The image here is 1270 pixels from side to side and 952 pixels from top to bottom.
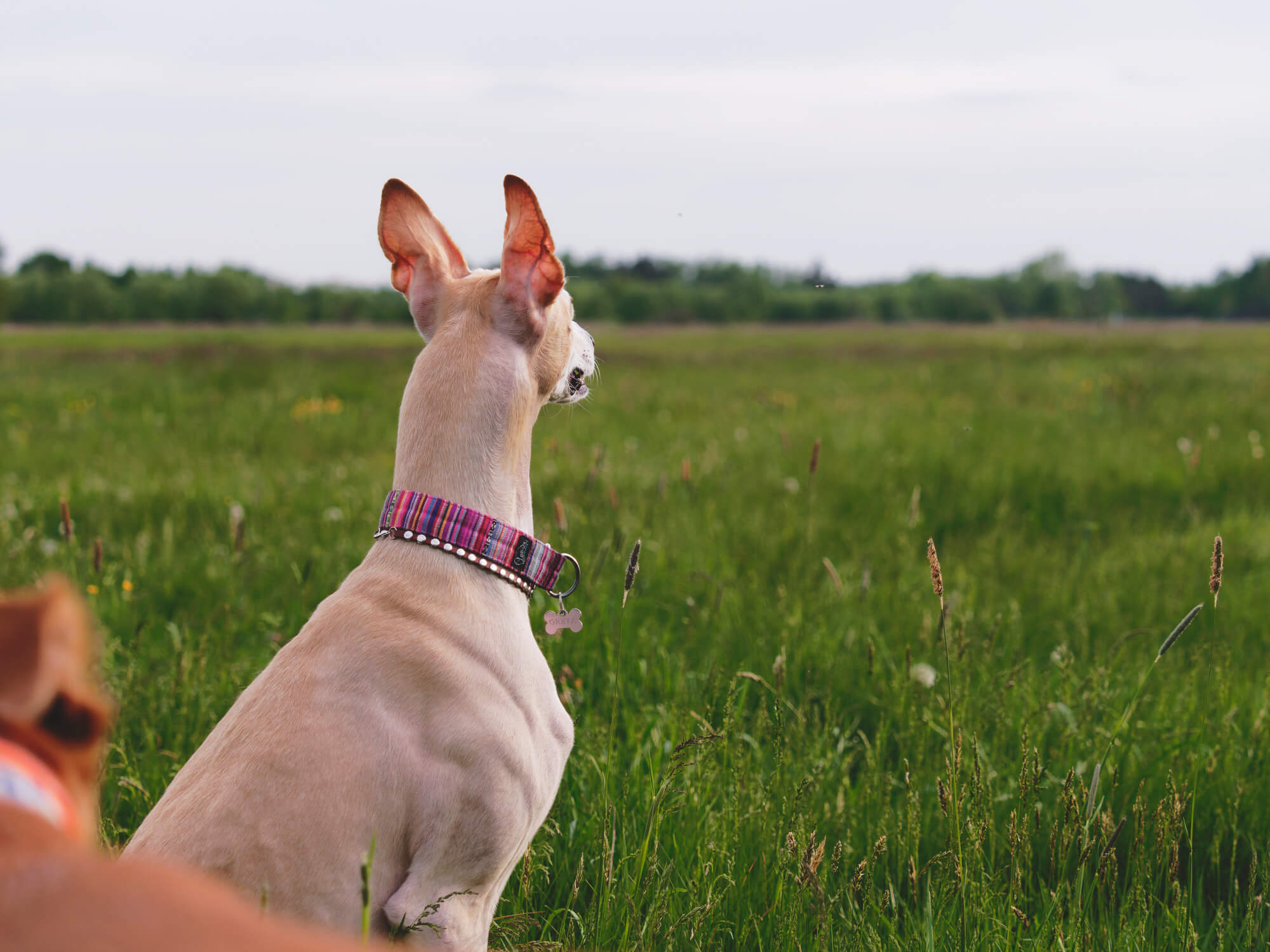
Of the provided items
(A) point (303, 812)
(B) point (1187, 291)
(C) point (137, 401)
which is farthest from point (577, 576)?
(B) point (1187, 291)

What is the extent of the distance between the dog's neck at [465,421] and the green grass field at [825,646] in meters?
0.45

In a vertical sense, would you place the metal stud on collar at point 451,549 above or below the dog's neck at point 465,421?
below

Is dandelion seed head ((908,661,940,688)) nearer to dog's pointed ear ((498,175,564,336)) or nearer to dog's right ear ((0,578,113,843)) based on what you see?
dog's pointed ear ((498,175,564,336))

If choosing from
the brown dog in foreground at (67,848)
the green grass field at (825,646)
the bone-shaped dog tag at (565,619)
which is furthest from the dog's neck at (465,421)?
the brown dog in foreground at (67,848)

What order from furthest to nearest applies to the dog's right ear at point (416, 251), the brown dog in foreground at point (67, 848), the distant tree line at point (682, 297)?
the distant tree line at point (682, 297) → the dog's right ear at point (416, 251) → the brown dog in foreground at point (67, 848)

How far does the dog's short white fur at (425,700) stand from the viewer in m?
1.67

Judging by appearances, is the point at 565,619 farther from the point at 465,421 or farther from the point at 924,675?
the point at 924,675

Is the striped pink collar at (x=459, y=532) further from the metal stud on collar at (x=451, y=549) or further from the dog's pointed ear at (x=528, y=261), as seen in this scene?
the dog's pointed ear at (x=528, y=261)

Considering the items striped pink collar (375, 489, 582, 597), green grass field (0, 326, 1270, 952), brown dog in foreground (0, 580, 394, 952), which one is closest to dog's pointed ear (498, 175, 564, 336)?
striped pink collar (375, 489, 582, 597)

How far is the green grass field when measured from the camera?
215cm

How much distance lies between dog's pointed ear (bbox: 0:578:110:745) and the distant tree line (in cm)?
170

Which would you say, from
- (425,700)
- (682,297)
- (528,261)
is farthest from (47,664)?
(682,297)

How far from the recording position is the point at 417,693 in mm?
1875

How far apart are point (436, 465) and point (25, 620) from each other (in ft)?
4.56
